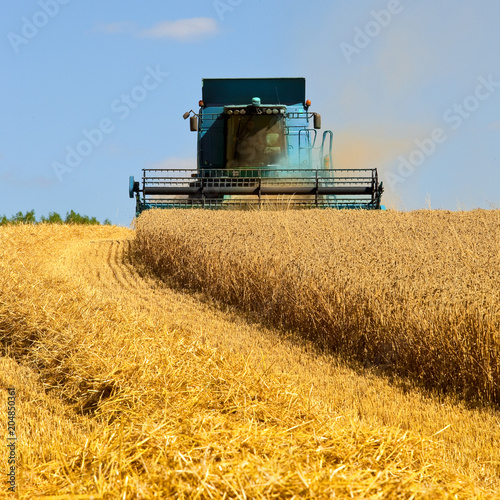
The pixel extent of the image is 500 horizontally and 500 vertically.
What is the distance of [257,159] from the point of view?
13430 mm

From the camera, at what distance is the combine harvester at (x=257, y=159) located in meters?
13.3

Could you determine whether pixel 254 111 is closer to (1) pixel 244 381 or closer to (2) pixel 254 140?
(2) pixel 254 140

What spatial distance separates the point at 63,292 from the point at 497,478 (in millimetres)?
4948

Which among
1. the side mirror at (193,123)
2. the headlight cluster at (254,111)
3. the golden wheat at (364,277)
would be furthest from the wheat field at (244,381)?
the headlight cluster at (254,111)

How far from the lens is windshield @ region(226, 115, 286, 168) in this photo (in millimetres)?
13258

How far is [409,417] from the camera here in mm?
4570

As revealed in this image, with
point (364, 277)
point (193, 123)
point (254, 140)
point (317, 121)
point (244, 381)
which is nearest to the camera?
point (244, 381)

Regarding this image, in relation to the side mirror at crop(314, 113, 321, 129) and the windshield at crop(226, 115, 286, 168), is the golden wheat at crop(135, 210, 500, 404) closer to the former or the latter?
the windshield at crop(226, 115, 286, 168)

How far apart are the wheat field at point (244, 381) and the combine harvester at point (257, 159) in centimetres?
289

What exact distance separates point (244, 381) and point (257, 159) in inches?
386

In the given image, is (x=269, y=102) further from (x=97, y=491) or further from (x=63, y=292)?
(x=97, y=491)

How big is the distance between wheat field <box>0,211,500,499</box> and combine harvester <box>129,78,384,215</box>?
289 cm

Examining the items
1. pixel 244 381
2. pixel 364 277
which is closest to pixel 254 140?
pixel 364 277

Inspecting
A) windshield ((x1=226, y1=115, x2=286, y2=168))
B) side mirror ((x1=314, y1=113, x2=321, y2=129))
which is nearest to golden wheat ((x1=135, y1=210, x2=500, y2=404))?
windshield ((x1=226, y1=115, x2=286, y2=168))
